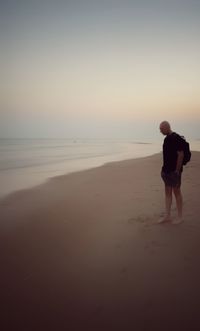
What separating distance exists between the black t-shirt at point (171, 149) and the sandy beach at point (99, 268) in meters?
1.30

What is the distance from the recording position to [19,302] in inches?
140

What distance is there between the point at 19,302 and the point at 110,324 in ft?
3.97

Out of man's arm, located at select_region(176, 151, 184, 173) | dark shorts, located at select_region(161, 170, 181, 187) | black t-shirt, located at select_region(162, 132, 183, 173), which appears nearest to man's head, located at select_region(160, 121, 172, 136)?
black t-shirt, located at select_region(162, 132, 183, 173)

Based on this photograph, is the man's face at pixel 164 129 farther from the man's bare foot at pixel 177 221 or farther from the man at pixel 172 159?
the man's bare foot at pixel 177 221

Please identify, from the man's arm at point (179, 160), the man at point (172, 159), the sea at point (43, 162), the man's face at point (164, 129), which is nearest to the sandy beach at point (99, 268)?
the man at point (172, 159)

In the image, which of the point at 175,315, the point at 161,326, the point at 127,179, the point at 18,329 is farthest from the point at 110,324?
the point at 127,179

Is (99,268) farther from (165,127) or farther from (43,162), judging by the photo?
(43,162)

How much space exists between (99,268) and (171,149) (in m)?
2.98

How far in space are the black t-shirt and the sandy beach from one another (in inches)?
51.3

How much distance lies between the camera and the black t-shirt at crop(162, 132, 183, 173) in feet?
19.5

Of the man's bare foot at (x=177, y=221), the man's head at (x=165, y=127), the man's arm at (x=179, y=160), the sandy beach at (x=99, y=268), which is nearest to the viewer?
the sandy beach at (x=99, y=268)

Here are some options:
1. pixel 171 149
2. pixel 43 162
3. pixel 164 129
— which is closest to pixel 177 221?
pixel 171 149

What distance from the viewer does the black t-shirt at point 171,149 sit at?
19.5 feet

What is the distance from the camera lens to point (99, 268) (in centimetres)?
434
